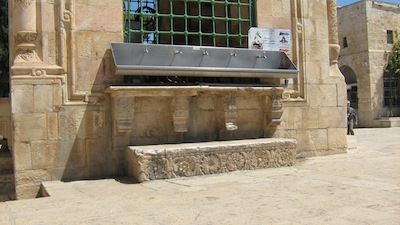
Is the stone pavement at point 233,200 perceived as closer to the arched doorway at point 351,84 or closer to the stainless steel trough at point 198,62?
the stainless steel trough at point 198,62

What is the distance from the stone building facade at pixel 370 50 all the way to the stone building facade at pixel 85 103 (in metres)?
17.0

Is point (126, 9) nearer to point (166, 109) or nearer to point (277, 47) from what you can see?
point (166, 109)

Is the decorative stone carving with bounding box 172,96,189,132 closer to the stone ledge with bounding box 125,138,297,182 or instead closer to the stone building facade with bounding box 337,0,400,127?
the stone ledge with bounding box 125,138,297,182

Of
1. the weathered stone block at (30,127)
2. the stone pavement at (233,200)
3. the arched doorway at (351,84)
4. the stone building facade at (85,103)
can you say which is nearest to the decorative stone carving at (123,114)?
the stone building facade at (85,103)

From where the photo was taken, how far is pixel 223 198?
4211mm

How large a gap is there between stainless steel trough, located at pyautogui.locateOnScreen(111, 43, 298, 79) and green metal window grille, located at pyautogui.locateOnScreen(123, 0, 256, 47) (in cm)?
42

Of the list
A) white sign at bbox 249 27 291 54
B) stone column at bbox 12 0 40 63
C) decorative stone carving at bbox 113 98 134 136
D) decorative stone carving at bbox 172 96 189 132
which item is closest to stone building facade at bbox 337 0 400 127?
white sign at bbox 249 27 291 54

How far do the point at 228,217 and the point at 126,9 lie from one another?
4.12 meters

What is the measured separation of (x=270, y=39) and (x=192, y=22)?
10.2 ft

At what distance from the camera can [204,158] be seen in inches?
224

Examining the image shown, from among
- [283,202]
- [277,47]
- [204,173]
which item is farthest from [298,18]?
[283,202]

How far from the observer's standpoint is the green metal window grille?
649 centimetres

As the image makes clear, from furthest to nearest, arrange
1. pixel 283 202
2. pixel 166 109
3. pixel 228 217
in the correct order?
pixel 166 109, pixel 283 202, pixel 228 217

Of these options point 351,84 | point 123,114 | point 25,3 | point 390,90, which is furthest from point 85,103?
point 390,90
